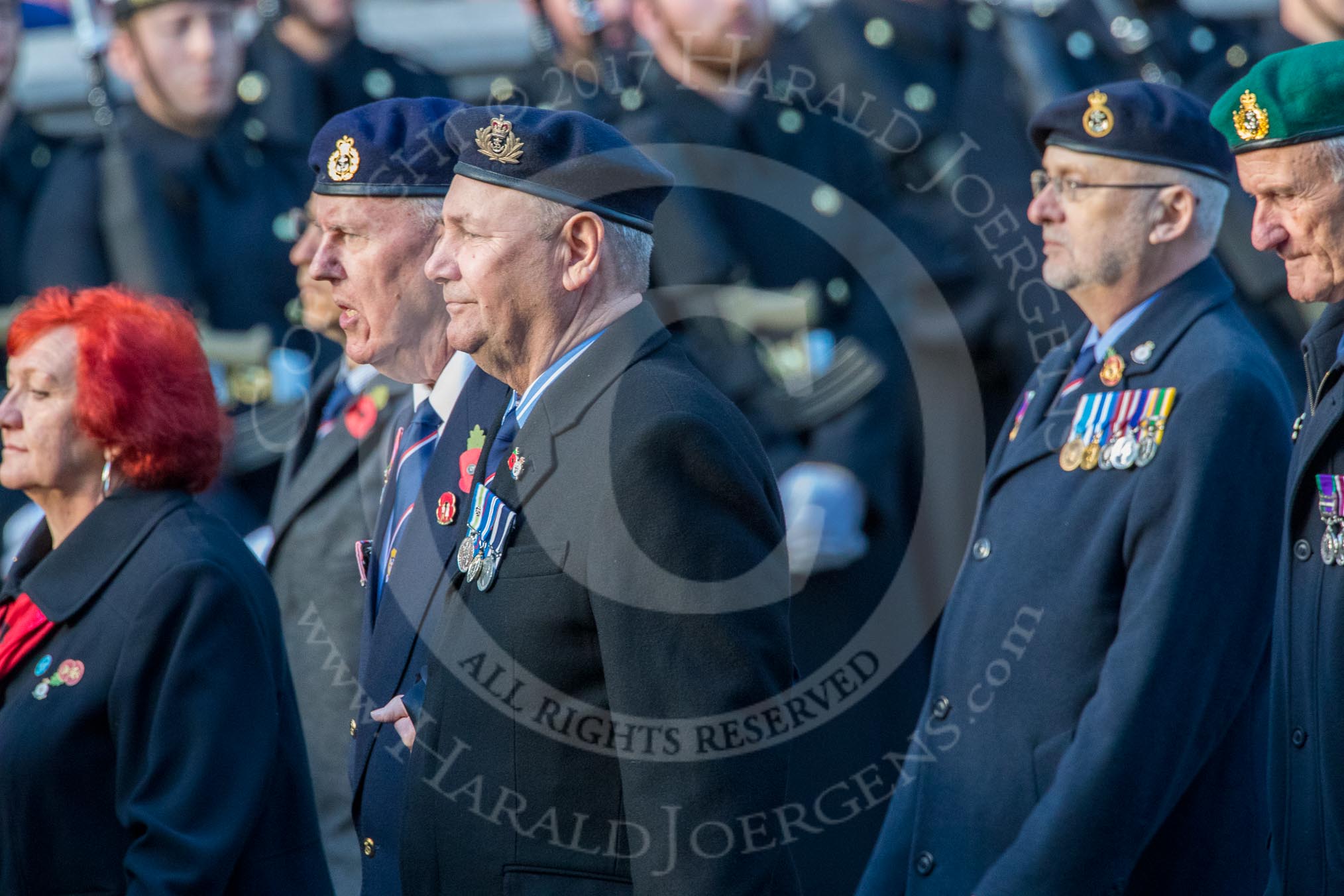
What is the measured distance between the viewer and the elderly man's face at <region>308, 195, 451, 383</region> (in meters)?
3.35

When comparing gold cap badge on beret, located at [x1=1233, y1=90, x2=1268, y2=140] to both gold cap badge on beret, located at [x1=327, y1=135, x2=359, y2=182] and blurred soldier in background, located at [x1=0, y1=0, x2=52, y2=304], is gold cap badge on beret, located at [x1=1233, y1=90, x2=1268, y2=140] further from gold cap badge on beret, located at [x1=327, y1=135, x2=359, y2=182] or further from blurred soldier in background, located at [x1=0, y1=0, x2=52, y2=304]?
blurred soldier in background, located at [x1=0, y1=0, x2=52, y2=304]

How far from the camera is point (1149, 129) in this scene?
3391 millimetres

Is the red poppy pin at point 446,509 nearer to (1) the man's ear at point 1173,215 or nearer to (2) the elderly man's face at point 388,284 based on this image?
(2) the elderly man's face at point 388,284

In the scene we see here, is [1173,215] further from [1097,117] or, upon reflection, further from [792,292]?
[792,292]

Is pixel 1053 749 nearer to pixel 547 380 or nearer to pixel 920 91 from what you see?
pixel 547 380

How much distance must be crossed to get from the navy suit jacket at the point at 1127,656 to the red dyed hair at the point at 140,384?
146 centimetres

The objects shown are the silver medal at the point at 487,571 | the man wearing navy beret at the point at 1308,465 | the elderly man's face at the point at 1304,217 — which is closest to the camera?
Result: the silver medal at the point at 487,571

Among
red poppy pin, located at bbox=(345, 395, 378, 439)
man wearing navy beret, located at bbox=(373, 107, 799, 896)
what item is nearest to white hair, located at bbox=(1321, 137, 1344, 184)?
man wearing navy beret, located at bbox=(373, 107, 799, 896)

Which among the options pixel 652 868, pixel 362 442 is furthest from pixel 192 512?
pixel 652 868

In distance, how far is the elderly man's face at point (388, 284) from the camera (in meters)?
3.35

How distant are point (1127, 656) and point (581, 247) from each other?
3.68 feet

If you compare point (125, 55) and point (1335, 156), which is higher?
point (1335, 156)

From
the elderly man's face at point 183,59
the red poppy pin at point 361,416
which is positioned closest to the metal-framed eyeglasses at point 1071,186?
the red poppy pin at point 361,416

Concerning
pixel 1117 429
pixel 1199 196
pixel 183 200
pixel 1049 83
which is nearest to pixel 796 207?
pixel 1049 83
